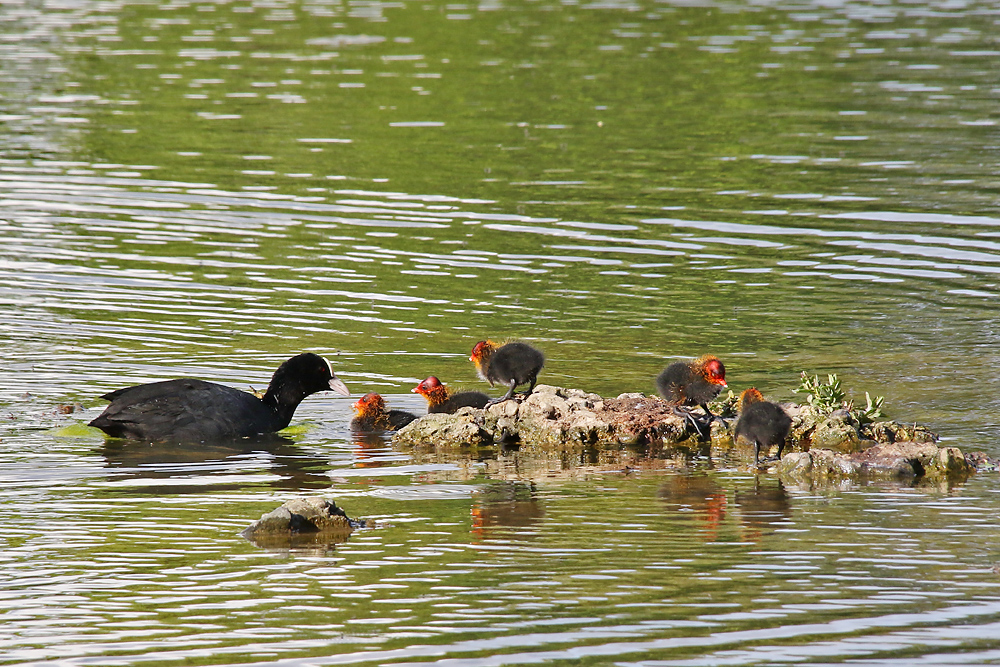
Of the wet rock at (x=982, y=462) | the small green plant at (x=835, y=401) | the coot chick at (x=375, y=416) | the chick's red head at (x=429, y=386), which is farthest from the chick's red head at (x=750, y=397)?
the coot chick at (x=375, y=416)

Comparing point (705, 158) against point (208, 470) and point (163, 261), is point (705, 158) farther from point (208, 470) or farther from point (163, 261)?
point (208, 470)

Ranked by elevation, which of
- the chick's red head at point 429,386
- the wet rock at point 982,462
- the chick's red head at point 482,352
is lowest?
the wet rock at point 982,462

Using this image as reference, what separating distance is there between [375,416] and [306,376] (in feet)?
2.27

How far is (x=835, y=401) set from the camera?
10023mm

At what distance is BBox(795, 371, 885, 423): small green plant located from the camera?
32.5 ft

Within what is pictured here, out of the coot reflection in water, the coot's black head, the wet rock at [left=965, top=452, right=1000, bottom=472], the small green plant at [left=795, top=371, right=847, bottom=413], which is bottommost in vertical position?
the wet rock at [left=965, top=452, right=1000, bottom=472]

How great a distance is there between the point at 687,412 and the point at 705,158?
11397mm

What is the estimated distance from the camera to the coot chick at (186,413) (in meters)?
10.4

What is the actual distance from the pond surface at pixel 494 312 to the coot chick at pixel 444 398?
0.72 m

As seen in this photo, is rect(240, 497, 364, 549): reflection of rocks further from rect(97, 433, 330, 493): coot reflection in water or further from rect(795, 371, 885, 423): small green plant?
rect(795, 371, 885, 423): small green plant

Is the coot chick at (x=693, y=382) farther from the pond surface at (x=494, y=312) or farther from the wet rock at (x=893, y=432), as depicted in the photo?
the wet rock at (x=893, y=432)

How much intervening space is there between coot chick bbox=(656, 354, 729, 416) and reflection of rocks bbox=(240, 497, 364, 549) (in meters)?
3.28

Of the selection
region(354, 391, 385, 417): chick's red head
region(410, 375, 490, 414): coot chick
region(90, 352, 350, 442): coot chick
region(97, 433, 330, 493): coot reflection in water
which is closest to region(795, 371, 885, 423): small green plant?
region(410, 375, 490, 414): coot chick

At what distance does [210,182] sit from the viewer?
20094mm
